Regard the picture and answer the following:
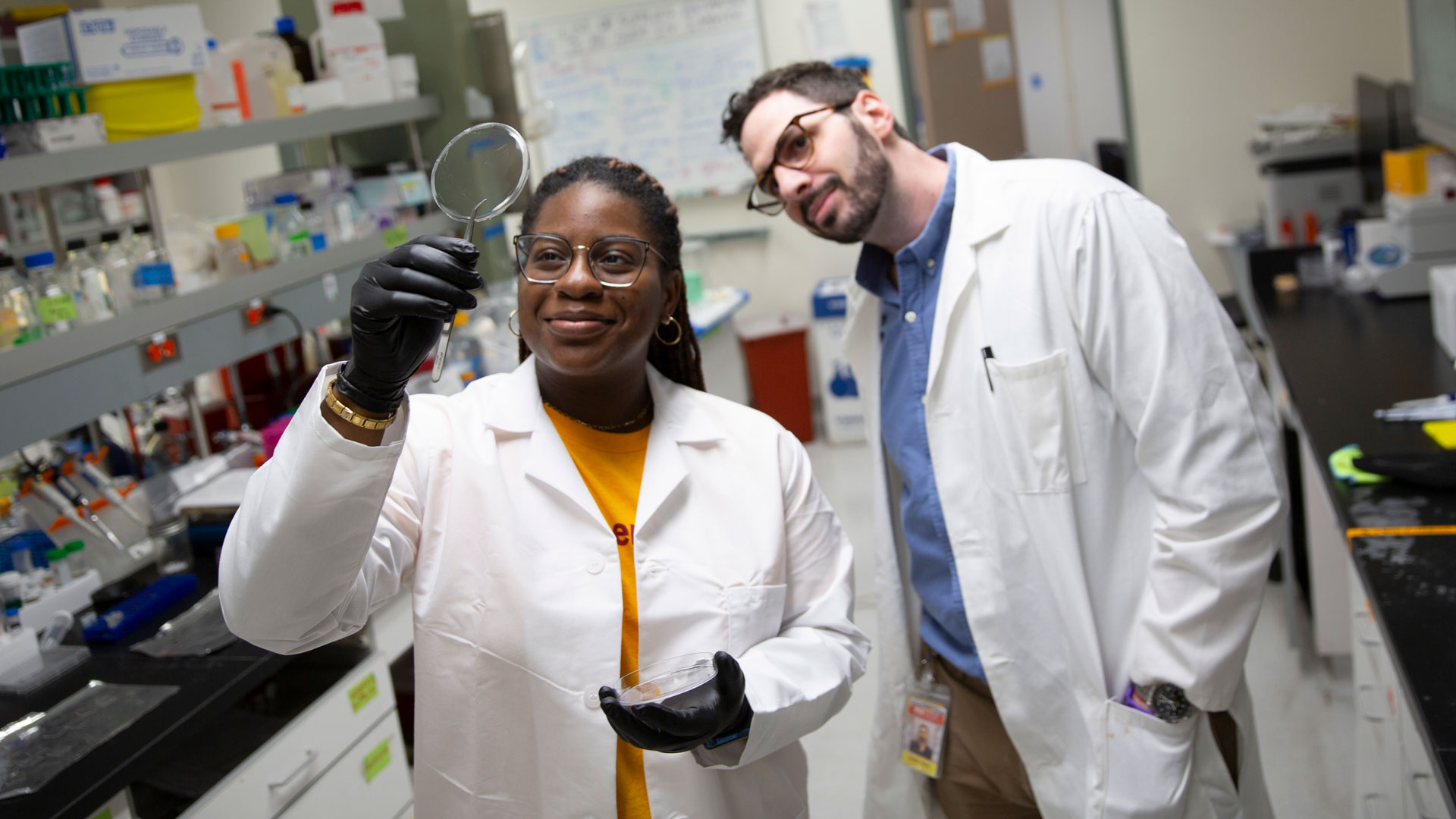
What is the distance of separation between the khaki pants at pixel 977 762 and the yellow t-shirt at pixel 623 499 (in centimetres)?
68

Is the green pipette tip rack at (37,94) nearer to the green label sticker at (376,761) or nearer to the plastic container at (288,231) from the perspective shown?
the plastic container at (288,231)

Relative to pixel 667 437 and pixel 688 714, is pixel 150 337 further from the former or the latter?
pixel 688 714

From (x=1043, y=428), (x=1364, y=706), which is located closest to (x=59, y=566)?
(x=1043, y=428)

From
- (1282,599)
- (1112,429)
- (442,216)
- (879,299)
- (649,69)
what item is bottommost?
(1282,599)

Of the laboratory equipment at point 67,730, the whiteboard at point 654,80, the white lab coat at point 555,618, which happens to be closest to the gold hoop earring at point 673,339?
the white lab coat at point 555,618

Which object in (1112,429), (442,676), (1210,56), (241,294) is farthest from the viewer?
(1210,56)

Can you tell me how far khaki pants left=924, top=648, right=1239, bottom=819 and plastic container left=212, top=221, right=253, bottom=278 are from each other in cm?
210

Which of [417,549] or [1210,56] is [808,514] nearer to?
[417,549]

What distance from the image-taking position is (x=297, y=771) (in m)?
2.02

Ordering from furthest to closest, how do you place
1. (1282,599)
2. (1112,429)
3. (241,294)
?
(1282,599) < (241,294) < (1112,429)

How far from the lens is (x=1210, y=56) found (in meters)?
5.07

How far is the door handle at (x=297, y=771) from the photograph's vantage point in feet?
6.44

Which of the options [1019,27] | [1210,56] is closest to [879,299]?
[1210,56]

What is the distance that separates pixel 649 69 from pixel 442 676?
487 cm
